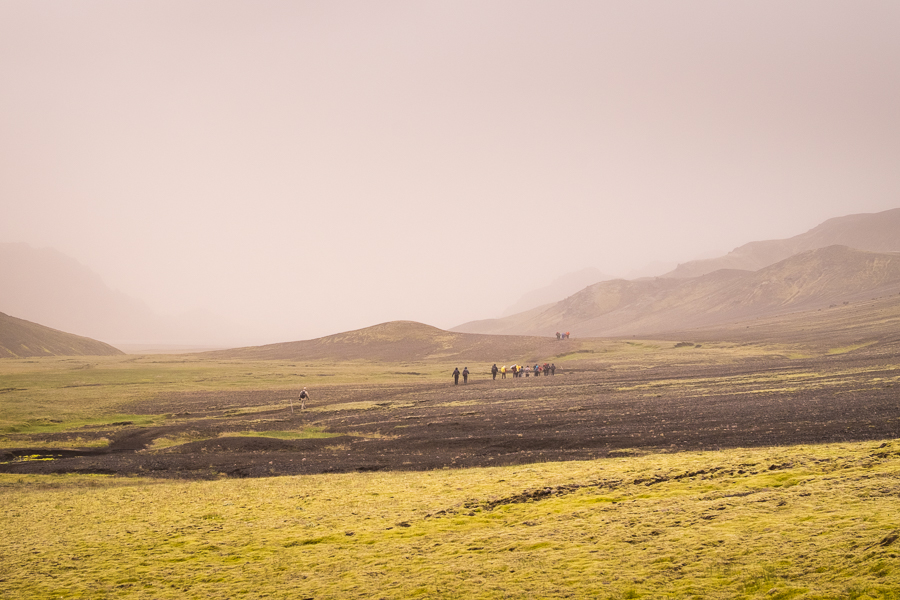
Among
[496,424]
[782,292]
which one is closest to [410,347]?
[496,424]

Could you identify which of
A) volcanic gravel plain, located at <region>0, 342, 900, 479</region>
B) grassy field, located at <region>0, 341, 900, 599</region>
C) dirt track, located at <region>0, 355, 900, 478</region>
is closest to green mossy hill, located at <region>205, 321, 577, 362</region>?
volcanic gravel plain, located at <region>0, 342, 900, 479</region>

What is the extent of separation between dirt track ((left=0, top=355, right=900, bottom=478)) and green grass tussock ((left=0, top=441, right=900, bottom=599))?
438 cm

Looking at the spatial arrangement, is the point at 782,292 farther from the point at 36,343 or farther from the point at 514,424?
the point at 36,343

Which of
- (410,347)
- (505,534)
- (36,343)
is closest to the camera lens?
(505,534)

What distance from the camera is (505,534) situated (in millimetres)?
12039

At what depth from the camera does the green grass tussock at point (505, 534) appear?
8516 mm

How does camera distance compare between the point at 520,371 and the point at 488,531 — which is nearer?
the point at 488,531

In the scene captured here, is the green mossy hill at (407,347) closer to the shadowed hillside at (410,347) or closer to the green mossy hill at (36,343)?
the shadowed hillside at (410,347)

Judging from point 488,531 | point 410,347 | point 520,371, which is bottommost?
point 520,371

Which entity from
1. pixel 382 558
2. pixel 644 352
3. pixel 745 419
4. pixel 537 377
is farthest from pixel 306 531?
pixel 644 352

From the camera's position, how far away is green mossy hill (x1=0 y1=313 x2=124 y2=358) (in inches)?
5126

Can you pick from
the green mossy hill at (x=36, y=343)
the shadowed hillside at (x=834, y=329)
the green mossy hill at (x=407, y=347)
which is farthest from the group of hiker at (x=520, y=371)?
the green mossy hill at (x=36, y=343)

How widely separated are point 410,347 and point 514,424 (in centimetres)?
8809

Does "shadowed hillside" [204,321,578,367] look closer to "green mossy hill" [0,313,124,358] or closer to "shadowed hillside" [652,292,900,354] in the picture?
"shadowed hillside" [652,292,900,354]
